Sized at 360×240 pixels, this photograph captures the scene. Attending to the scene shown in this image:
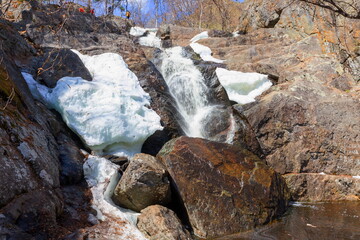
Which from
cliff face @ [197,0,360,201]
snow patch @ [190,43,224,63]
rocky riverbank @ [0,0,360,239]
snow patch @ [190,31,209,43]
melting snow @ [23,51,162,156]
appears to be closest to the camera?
rocky riverbank @ [0,0,360,239]

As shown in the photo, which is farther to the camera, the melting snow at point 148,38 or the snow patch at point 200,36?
the melting snow at point 148,38

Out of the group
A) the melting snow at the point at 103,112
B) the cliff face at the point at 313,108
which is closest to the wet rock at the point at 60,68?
the melting snow at the point at 103,112

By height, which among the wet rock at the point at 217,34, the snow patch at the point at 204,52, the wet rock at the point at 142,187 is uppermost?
the wet rock at the point at 217,34

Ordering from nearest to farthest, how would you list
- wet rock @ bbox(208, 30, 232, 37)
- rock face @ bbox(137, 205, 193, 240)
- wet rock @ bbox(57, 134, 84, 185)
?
1. rock face @ bbox(137, 205, 193, 240)
2. wet rock @ bbox(57, 134, 84, 185)
3. wet rock @ bbox(208, 30, 232, 37)

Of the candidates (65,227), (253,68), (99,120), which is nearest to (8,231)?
(65,227)

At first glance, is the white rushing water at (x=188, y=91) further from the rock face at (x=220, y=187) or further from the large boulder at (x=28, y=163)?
the large boulder at (x=28, y=163)

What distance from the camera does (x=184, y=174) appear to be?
4723mm

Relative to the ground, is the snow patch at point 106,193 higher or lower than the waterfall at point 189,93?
lower

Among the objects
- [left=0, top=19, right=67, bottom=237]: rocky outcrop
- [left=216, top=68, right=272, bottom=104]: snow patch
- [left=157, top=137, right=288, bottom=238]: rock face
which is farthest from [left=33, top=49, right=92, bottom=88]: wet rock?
[left=216, top=68, right=272, bottom=104]: snow patch

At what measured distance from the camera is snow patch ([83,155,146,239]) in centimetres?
402

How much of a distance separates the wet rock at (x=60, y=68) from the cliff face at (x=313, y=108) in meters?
4.12

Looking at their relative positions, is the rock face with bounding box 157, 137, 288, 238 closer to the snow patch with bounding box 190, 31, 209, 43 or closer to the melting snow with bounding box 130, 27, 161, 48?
the snow patch with bounding box 190, 31, 209, 43

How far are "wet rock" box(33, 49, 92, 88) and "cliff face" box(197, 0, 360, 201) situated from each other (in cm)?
412

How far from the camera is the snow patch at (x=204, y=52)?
9.99 metres
